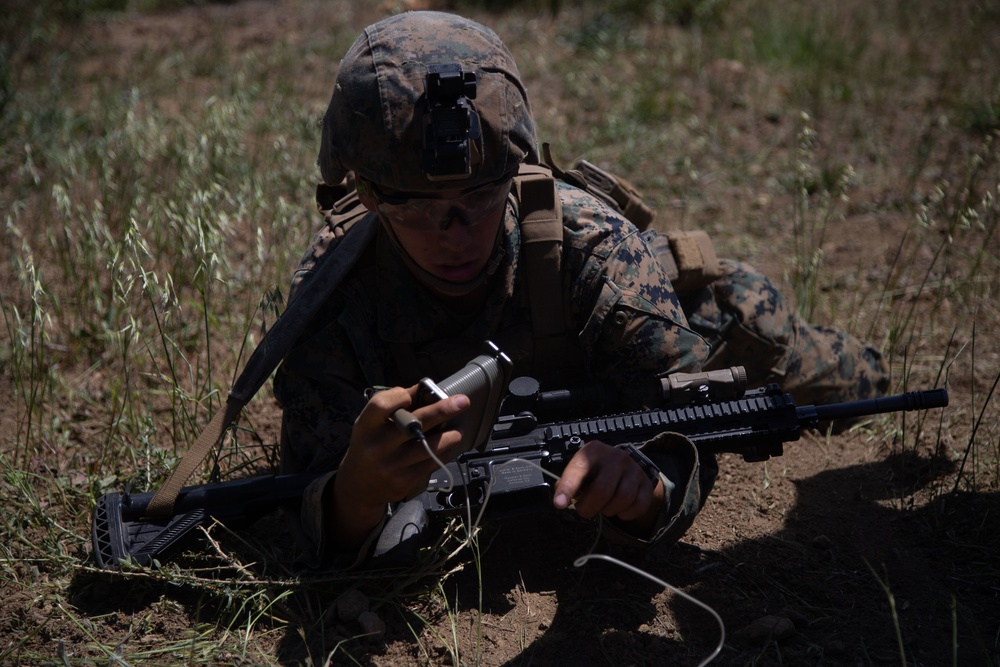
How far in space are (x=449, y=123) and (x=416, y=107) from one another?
0.13 m

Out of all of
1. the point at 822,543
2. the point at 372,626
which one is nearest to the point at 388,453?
the point at 372,626

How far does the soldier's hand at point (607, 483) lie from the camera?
2268 mm

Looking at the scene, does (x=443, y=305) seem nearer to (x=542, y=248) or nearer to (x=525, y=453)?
(x=542, y=248)

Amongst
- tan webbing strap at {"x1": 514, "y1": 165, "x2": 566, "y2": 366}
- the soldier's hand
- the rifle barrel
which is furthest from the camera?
tan webbing strap at {"x1": 514, "y1": 165, "x2": 566, "y2": 366}

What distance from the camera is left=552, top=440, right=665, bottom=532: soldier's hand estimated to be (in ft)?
7.44

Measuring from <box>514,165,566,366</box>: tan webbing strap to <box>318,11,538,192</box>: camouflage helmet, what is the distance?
0.23 m

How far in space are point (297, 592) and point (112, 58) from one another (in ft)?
19.7

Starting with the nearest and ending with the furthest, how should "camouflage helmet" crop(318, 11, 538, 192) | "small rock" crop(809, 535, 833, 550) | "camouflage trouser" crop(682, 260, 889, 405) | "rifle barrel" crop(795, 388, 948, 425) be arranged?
"camouflage helmet" crop(318, 11, 538, 192) < "rifle barrel" crop(795, 388, 948, 425) < "small rock" crop(809, 535, 833, 550) < "camouflage trouser" crop(682, 260, 889, 405)

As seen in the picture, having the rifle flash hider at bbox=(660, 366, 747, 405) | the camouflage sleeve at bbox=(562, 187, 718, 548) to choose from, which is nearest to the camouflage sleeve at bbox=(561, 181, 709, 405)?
the camouflage sleeve at bbox=(562, 187, 718, 548)

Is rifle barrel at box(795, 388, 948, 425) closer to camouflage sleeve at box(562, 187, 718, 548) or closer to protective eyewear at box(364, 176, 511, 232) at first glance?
camouflage sleeve at box(562, 187, 718, 548)

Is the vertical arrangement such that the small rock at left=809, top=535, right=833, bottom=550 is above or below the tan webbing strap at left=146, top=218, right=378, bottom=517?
below

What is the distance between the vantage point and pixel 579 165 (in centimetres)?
331

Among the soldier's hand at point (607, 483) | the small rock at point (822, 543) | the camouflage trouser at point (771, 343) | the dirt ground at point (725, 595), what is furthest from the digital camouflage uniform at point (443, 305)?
the camouflage trouser at point (771, 343)

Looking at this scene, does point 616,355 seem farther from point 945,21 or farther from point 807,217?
point 945,21
